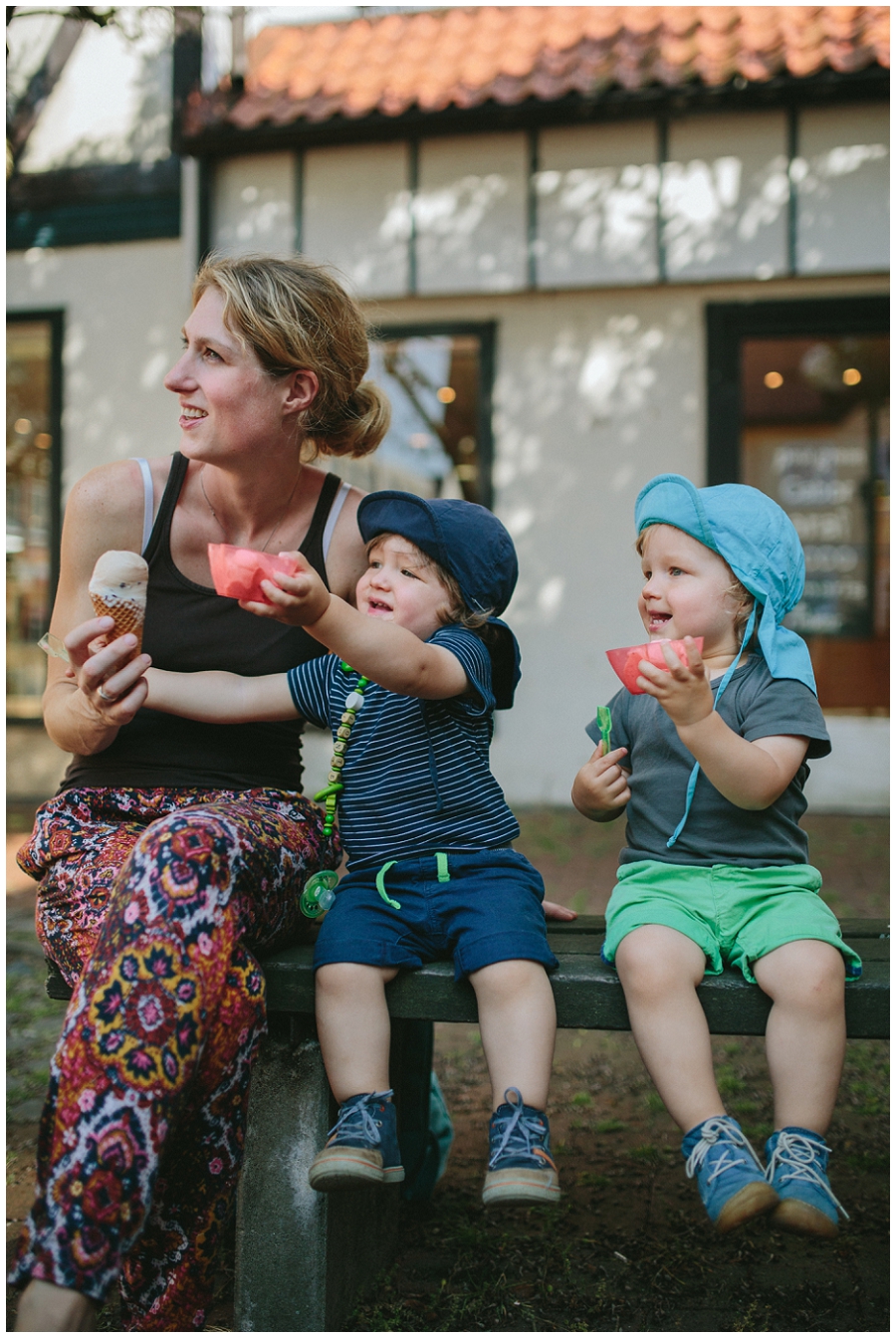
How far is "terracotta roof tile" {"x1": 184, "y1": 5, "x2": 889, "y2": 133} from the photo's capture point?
7.16 metres

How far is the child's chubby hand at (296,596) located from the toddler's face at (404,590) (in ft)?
1.21

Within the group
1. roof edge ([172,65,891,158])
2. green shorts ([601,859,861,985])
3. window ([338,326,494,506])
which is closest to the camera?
green shorts ([601,859,861,985])

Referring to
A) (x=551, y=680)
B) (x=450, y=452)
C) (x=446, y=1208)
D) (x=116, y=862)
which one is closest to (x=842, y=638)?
(x=551, y=680)

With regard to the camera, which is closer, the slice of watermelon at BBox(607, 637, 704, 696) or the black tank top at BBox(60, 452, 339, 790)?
the slice of watermelon at BBox(607, 637, 704, 696)

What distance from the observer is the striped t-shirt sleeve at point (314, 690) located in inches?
90.3

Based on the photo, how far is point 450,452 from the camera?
834 centimetres

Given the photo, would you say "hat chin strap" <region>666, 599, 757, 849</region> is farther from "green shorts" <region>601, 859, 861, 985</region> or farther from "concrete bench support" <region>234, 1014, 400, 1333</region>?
"concrete bench support" <region>234, 1014, 400, 1333</region>

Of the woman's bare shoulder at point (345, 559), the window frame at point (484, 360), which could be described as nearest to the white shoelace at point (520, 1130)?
the woman's bare shoulder at point (345, 559)

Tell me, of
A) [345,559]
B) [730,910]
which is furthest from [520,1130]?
[345,559]

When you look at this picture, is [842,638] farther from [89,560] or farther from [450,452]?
[89,560]

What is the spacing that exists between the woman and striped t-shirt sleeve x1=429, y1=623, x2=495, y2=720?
385mm

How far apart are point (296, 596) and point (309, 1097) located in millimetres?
922

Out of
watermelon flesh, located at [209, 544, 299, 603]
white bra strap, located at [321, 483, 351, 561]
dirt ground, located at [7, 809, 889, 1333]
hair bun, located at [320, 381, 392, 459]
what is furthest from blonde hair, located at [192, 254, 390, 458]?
dirt ground, located at [7, 809, 889, 1333]

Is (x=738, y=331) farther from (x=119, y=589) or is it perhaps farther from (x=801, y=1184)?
(x=801, y=1184)
